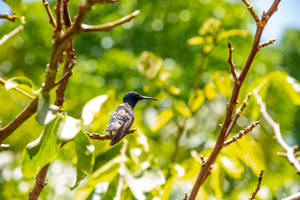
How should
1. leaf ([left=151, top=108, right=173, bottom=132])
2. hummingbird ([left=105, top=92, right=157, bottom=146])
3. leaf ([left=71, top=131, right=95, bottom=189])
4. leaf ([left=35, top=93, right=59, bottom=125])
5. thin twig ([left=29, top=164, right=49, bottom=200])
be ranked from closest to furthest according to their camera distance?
leaf ([left=35, top=93, right=59, bottom=125]), leaf ([left=71, top=131, right=95, bottom=189]), thin twig ([left=29, top=164, right=49, bottom=200]), hummingbird ([left=105, top=92, right=157, bottom=146]), leaf ([left=151, top=108, right=173, bottom=132])

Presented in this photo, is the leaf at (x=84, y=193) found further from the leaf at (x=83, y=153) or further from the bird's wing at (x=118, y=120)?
the leaf at (x=83, y=153)

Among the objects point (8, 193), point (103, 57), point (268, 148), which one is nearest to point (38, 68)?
point (103, 57)

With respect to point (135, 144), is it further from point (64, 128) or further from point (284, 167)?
point (284, 167)

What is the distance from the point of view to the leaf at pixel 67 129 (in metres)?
0.80

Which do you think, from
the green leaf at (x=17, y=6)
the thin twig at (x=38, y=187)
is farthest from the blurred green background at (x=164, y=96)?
the thin twig at (x=38, y=187)

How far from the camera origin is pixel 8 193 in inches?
90.3

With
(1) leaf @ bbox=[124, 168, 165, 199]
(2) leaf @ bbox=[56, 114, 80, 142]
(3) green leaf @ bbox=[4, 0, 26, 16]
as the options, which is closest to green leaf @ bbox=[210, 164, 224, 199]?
(1) leaf @ bbox=[124, 168, 165, 199]

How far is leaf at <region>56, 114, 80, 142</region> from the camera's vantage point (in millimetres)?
801

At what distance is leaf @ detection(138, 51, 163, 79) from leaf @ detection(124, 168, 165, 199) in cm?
81

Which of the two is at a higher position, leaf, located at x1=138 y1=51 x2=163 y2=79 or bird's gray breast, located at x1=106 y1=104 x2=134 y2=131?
bird's gray breast, located at x1=106 y1=104 x2=134 y2=131

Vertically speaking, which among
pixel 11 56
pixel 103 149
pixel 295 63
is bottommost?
pixel 295 63

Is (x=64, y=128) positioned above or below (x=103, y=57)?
above

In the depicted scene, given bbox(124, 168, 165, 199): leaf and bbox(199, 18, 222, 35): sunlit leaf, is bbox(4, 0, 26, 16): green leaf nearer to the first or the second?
bbox(124, 168, 165, 199): leaf

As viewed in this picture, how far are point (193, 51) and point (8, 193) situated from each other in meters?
4.95
